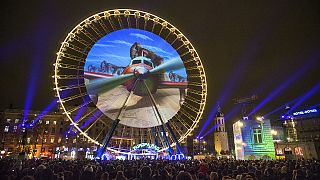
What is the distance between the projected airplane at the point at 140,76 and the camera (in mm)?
38000

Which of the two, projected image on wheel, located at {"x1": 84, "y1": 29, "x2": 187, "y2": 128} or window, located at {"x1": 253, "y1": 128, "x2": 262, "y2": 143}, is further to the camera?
window, located at {"x1": 253, "y1": 128, "x2": 262, "y2": 143}

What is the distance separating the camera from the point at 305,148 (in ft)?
174

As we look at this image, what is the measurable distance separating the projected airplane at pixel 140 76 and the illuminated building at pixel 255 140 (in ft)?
56.0

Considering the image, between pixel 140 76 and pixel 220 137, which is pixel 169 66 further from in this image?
pixel 220 137

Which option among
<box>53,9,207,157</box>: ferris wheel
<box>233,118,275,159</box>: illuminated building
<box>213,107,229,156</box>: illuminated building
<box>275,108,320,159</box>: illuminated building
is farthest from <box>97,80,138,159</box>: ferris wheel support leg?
<box>213,107,229,156</box>: illuminated building

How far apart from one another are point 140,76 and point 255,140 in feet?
90.8

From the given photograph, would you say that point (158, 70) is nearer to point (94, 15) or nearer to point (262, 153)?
point (94, 15)

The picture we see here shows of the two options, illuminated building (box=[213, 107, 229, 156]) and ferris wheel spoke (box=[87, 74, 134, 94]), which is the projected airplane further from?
illuminated building (box=[213, 107, 229, 156])

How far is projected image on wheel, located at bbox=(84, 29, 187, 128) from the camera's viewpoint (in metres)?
38.2

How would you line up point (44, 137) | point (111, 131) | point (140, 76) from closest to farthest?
point (111, 131) → point (140, 76) → point (44, 137)

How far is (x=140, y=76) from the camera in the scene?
4012 centimetres

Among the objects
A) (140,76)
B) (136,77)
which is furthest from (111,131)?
(140,76)

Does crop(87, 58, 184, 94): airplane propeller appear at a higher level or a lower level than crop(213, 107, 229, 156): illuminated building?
higher

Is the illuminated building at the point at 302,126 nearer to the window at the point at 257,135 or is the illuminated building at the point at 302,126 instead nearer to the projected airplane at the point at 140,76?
the window at the point at 257,135
